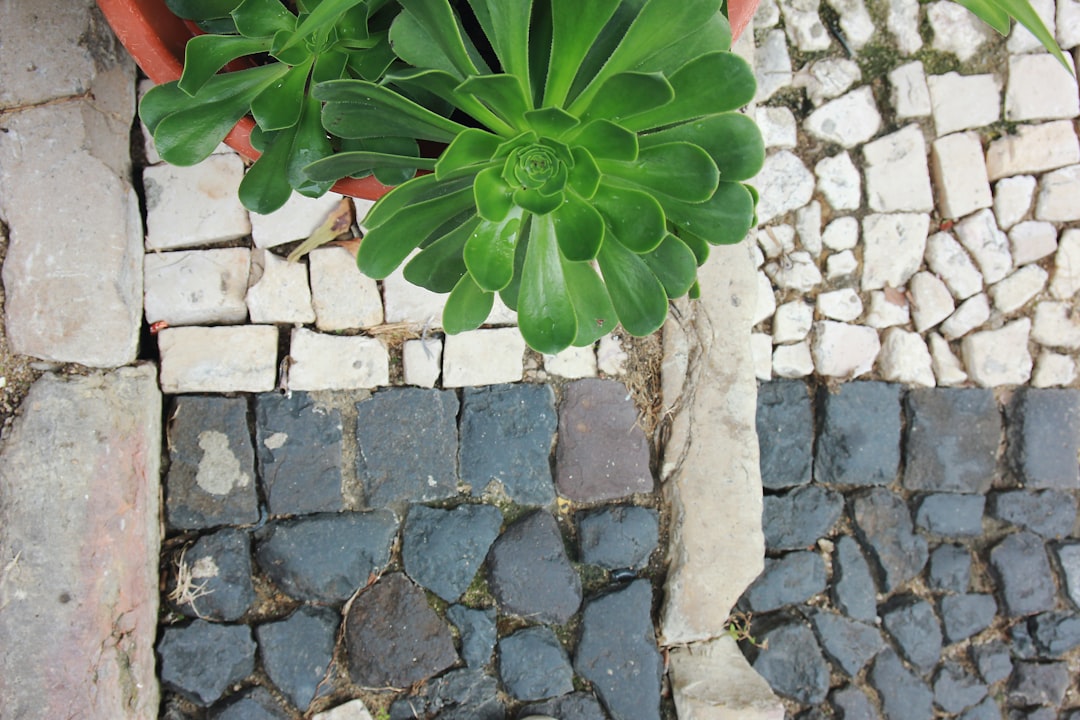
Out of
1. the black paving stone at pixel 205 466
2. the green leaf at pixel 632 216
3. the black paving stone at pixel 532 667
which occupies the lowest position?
the black paving stone at pixel 532 667

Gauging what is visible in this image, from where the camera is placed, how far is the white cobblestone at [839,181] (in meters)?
2.37

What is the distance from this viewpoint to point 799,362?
236 centimetres

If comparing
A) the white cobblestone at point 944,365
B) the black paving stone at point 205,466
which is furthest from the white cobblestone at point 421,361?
the white cobblestone at point 944,365

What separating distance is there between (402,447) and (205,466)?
0.46 metres

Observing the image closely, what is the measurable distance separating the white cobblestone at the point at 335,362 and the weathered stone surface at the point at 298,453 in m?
0.05

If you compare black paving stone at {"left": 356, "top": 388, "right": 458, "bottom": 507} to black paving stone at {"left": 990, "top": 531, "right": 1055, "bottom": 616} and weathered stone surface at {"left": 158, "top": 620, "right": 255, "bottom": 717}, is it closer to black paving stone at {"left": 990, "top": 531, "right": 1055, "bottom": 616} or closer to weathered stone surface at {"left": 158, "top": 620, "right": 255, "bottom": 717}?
weathered stone surface at {"left": 158, "top": 620, "right": 255, "bottom": 717}

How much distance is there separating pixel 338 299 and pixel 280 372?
0.72ft

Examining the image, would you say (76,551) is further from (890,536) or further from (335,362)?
(890,536)

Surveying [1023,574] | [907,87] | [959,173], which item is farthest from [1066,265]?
[1023,574]

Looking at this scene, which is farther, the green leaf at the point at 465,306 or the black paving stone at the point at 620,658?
the black paving stone at the point at 620,658

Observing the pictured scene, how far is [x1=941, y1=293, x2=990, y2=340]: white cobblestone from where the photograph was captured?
2426 millimetres

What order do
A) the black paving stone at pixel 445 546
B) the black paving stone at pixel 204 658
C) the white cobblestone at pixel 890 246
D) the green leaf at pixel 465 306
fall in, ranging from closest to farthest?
the green leaf at pixel 465 306 → the black paving stone at pixel 204 658 → the black paving stone at pixel 445 546 → the white cobblestone at pixel 890 246

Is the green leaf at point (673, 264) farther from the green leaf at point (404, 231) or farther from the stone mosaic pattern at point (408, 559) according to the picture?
the stone mosaic pattern at point (408, 559)

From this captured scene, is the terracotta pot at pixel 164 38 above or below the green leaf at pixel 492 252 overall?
above
